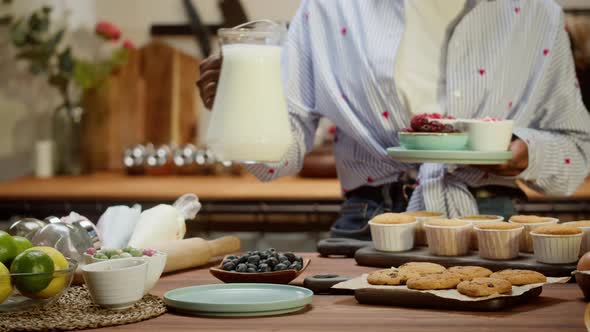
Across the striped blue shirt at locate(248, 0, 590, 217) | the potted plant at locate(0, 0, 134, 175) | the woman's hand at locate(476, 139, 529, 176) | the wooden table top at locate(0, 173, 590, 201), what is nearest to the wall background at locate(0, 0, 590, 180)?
the potted plant at locate(0, 0, 134, 175)

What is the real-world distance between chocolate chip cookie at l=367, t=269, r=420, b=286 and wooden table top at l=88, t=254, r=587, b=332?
0.16 feet

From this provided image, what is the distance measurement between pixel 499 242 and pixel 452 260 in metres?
0.10

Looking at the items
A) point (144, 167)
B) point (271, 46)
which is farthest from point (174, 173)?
point (271, 46)

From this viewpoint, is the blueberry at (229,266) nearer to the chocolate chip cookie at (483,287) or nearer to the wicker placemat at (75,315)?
the wicker placemat at (75,315)

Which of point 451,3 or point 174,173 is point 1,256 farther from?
point 174,173

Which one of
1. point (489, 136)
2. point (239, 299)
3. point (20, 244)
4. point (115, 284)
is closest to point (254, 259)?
point (239, 299)

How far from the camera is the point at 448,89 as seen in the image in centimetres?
254

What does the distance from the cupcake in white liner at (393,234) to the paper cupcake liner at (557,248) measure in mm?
274

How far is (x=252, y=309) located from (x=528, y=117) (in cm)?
126

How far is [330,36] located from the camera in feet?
8.63

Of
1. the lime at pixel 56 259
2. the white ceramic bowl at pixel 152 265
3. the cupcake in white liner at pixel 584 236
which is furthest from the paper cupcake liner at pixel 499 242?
the lime at pixel 56 259

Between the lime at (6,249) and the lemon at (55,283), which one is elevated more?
the lime at (6,249)

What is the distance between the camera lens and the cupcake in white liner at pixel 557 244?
1860 mm

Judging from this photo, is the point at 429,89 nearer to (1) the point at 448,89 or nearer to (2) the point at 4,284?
(1) the point at 448,89
